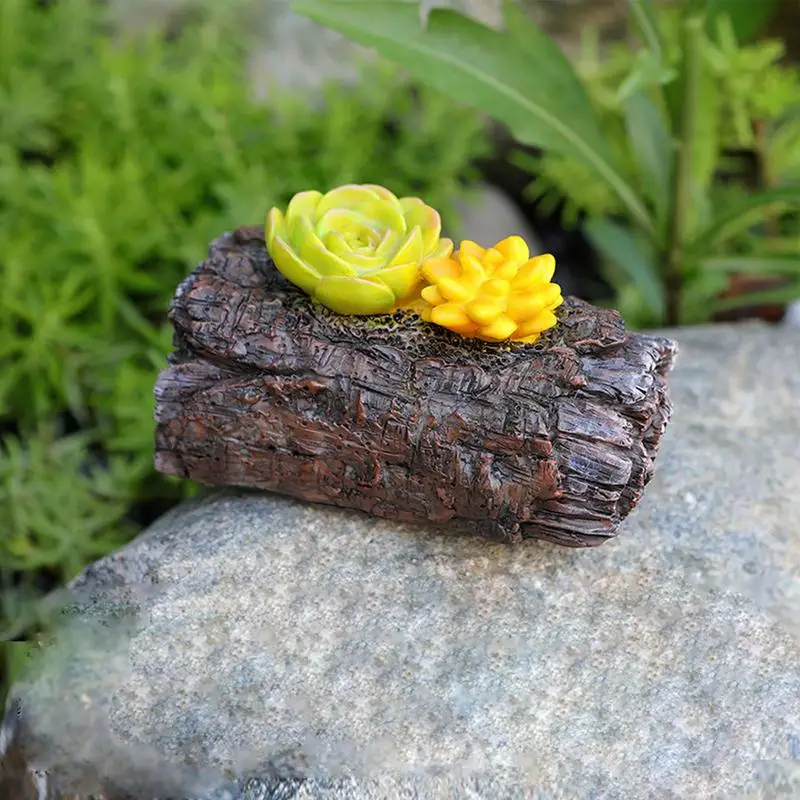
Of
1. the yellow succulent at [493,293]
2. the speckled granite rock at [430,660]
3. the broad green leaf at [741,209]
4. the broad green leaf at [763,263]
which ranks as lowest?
the speckled granite rock at [430,660]

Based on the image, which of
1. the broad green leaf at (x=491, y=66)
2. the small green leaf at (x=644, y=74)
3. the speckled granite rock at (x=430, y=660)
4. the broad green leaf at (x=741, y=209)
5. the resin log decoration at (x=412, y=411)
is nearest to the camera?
the speckled granite rock at (x=430, y=660)

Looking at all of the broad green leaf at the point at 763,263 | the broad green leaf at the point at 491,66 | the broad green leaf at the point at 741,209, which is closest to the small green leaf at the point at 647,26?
the broad green leaf at the point at 491,66

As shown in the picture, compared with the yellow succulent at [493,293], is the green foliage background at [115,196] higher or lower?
lower

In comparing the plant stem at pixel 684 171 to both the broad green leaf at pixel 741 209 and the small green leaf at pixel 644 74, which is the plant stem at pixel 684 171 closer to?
the broad green leaf at pixel 741 209

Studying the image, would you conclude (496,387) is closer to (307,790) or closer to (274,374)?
(274,374)

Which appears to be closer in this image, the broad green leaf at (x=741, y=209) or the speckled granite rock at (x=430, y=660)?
the speckled granite rock at (x=430, y=660)

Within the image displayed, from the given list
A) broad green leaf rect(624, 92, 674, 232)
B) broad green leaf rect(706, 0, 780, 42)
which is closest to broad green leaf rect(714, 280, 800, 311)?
broad green leaf rect(624, 92, 674, 232)

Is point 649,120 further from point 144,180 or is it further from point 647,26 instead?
point 144,180
